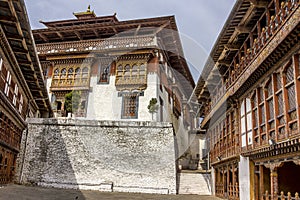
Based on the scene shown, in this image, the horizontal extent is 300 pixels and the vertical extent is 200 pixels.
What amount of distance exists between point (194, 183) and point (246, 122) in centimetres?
776

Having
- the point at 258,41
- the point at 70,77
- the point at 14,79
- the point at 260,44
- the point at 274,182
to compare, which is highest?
the point at 70,77

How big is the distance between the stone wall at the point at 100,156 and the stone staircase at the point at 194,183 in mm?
868

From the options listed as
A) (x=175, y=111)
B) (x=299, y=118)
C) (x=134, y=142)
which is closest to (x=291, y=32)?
(x=299, y=118)

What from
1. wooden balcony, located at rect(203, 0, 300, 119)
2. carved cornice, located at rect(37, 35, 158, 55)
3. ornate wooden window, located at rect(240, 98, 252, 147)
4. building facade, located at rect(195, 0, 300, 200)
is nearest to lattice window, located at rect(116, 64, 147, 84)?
carved cornice, located at rect(37, 35, 158, 55)

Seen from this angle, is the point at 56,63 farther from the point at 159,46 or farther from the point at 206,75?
the point at 206,75

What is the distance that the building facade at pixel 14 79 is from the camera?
30.6 feet

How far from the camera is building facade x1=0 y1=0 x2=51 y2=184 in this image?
9329mm

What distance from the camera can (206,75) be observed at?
52.1ft

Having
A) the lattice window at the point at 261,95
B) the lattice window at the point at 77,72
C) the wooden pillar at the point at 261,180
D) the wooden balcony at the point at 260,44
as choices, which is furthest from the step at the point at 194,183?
the lattice window at the point at 77,72

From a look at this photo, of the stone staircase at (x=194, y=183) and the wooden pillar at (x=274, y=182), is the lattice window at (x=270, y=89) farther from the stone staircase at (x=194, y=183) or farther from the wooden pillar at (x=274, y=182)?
the stone staircase at (x=194, y=183)

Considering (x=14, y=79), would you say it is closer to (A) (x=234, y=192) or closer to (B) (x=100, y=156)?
(B) (x=100, y=156)

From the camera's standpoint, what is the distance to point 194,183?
17.6 metres

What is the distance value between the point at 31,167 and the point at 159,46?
1291 cm

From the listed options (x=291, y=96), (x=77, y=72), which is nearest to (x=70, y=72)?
(x=77, y=72)
